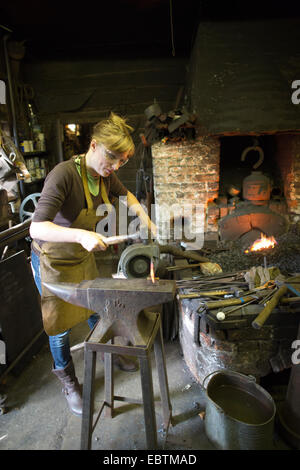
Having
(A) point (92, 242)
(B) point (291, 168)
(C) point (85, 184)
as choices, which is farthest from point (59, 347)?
(B) point (291, 168)

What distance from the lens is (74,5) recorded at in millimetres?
3904

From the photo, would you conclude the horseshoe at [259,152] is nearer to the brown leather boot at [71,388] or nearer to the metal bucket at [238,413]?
the metal bucket at [238,413]

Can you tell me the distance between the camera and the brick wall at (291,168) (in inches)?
157

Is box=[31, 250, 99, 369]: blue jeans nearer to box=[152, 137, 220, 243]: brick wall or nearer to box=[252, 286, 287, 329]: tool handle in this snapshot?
box=[252, 286, 287, 329]: tool handle

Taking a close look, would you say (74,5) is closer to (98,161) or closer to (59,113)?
(59,113)

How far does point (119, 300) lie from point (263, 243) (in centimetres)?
305

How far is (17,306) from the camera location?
2.51 m

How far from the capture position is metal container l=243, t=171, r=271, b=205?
406 cm

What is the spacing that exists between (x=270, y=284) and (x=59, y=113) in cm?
486

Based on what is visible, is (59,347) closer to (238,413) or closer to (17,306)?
(17,306)

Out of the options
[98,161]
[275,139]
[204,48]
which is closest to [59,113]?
[204,48]

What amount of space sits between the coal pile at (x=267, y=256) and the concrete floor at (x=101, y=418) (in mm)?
Result: 1384

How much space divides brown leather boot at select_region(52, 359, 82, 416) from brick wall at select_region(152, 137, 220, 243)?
2541mm

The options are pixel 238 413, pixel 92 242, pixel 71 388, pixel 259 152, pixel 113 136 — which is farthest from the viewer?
pixel 259 152
